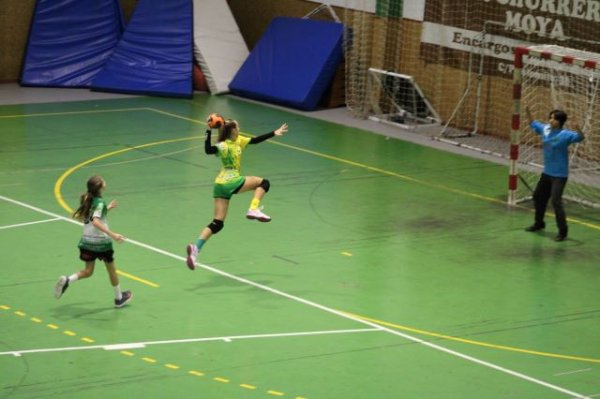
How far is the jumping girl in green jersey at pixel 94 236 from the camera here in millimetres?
17641

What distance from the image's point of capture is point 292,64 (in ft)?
116

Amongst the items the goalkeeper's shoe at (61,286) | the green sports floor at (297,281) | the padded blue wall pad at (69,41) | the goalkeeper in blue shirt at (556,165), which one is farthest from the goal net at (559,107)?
the padded blue wall pad at (69,41)

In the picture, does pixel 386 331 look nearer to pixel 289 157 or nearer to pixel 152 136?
pixel 289 157

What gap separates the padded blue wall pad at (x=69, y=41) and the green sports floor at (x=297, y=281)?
6.22 metres

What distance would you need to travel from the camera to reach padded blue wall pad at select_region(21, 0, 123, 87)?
121 feet

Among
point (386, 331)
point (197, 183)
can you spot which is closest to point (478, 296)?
point (386, 331)

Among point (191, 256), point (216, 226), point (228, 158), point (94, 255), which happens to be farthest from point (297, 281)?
point (94, 255)

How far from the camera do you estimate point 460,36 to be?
3288 centimetres

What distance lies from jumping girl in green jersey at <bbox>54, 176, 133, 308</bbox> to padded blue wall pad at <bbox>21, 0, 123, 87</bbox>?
1926 centimetres

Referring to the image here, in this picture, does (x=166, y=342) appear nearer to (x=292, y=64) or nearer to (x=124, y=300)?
(x=124, y=300)

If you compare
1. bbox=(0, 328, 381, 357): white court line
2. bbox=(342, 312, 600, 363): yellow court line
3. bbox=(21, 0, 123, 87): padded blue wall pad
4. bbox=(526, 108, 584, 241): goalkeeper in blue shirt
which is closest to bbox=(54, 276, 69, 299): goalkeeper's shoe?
bbox=(0, 328, 381, 357): white court line

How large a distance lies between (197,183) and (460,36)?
32.4 feet

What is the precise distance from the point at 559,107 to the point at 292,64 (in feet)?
28.5

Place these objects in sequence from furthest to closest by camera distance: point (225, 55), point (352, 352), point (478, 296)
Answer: point (225, 55)
point (478, 296)
point (352, 352)
